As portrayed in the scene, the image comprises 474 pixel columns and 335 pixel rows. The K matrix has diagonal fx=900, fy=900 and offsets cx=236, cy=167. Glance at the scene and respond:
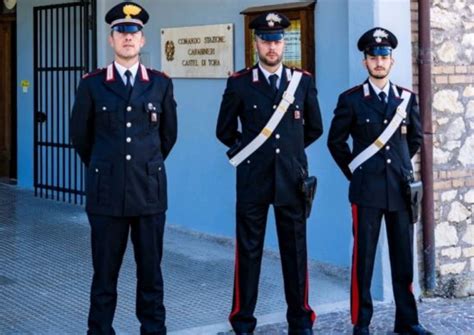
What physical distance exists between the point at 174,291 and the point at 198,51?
276 cm

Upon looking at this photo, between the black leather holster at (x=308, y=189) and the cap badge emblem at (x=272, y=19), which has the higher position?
the cap badge emblem at (x=272, y=19)

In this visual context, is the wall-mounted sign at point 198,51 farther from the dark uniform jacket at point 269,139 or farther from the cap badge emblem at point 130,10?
the cap badge emblem at point 130,10

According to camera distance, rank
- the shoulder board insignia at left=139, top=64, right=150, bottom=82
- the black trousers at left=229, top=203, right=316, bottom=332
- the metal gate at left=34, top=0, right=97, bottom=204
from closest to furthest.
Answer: the shoulder board insignia at left=139, top=64, right=150, bottom=82 → the black trousers at left=229, top=203, right=316, bottom=332 → the metal gate at left=34, top=0, right=97, bottom=204

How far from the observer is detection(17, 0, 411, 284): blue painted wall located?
7.50 m

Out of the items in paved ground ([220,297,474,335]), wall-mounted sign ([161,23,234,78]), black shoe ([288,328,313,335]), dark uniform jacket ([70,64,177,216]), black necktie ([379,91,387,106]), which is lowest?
paved ground ([220,297,474,335])

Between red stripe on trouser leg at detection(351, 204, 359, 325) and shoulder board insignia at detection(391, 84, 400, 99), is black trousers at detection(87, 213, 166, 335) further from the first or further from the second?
shoulder board insignia at detection(391, 84, 400, 99)

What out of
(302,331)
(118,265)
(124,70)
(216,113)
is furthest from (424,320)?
(216,113)

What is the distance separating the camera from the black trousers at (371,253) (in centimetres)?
600

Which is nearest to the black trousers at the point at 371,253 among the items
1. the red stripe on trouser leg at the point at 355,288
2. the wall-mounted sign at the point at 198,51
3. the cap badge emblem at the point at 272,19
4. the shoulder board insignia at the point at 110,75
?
the red stripe on trouser leg at the point at 355,288

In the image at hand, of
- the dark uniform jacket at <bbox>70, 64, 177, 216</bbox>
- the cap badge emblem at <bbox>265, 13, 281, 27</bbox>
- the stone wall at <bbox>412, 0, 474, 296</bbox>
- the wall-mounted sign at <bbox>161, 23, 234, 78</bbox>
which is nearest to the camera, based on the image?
the dark uniform jacket at <bbox>70, 64, 177, 216</bbox>

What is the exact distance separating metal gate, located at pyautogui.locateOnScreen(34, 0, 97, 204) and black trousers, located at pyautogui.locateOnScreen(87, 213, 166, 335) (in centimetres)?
547

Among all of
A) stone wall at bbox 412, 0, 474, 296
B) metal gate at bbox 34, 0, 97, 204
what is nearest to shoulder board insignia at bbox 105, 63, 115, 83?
stone wall at bbox 412, 0, 474, 296

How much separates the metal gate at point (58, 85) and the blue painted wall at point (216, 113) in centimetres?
28

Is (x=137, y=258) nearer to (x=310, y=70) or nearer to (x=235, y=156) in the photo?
(x=235, y=156)
